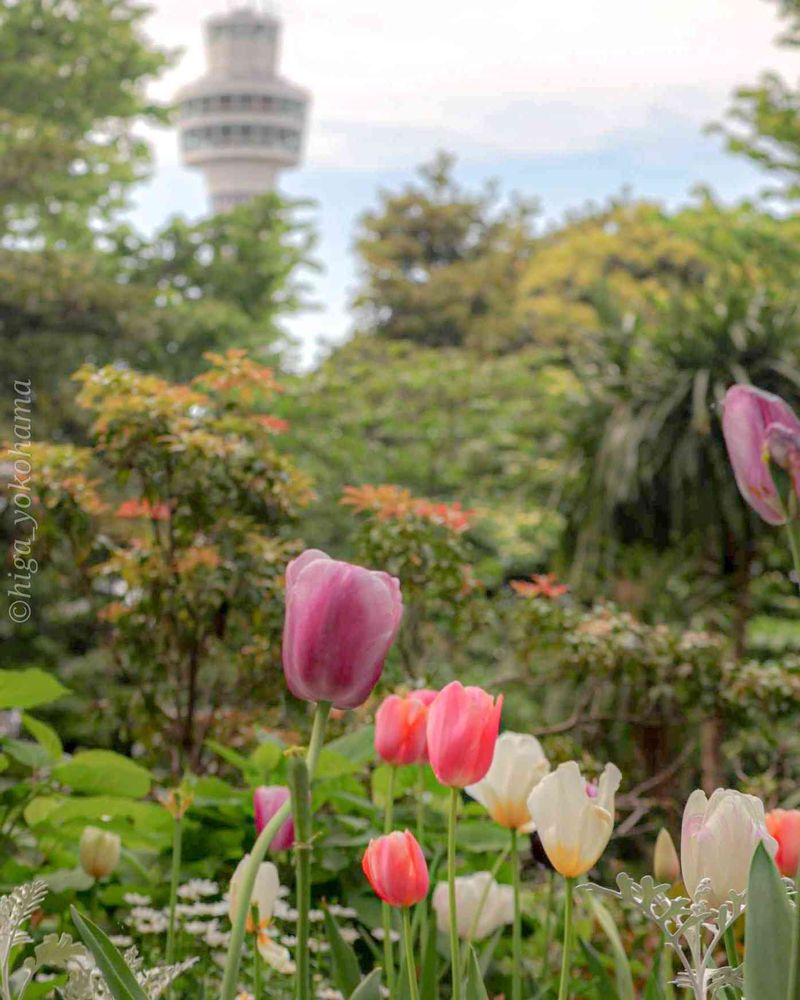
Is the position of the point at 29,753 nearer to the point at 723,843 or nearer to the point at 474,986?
the point at 474,986

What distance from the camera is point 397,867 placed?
0.97 meters

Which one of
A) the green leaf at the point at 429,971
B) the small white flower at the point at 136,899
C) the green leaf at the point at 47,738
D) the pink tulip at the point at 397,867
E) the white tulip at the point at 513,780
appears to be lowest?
the small white flower at the point at 136,899

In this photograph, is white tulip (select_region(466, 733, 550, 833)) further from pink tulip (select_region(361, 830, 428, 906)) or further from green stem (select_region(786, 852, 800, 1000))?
green stem (select_region(786, 852, 800, 1000))

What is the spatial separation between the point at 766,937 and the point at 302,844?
0.82ft

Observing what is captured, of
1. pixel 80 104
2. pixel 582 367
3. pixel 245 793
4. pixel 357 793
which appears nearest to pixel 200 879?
pixel 245 793

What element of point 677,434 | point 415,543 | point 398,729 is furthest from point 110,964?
point 677,434

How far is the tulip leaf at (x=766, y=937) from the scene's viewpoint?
670 millimetres

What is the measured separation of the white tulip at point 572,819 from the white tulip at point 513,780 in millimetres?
278

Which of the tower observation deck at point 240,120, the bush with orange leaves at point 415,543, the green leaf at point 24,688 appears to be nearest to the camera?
the green leaf at point 24,688

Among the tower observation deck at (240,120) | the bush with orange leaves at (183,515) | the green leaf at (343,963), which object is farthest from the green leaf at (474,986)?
the tower observation deck at (240,120)

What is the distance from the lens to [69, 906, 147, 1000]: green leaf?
0.78m

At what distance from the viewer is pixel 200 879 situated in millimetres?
2121

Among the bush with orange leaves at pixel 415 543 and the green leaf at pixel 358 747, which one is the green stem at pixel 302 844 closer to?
the green leaf at pixel 358 747

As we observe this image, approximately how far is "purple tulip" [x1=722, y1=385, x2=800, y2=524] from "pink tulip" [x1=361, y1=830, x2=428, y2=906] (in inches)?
14.0
